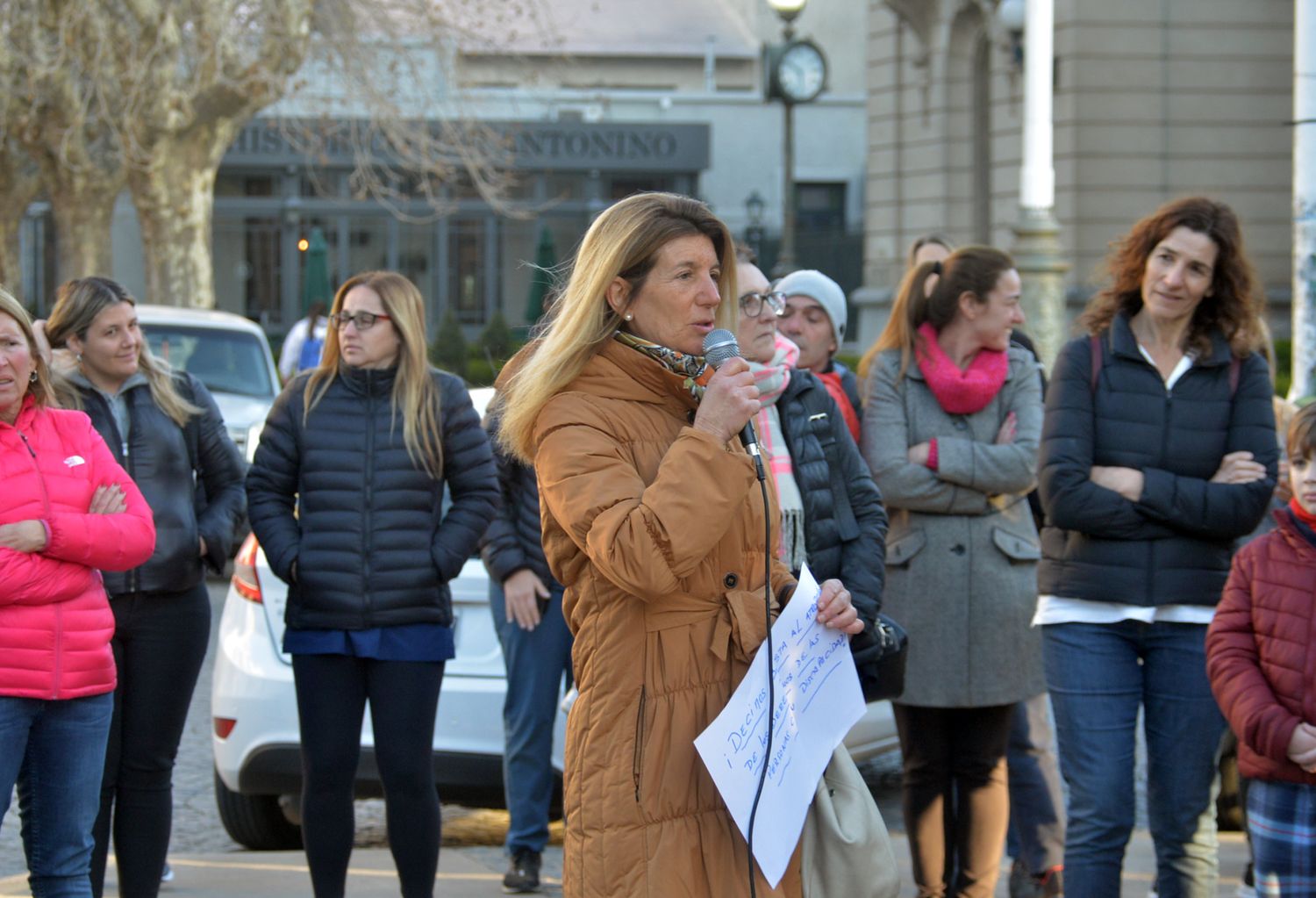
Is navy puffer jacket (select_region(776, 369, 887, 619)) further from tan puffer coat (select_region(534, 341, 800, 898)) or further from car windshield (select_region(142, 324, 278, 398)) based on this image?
car windshield (select_region(142, 324, 278, 398))

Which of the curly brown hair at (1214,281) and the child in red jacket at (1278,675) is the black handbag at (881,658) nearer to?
the child in red jacket at (1278,675)

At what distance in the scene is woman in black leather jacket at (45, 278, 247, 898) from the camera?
5.04 metres

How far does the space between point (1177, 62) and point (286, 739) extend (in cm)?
1941

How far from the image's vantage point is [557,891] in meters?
5.88

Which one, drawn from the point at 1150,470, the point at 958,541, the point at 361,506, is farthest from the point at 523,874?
the point at 1150,470

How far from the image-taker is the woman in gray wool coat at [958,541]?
5.35 m

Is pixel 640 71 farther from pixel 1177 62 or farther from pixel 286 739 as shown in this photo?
pixel 286 739

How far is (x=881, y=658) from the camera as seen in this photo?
4.29 metres

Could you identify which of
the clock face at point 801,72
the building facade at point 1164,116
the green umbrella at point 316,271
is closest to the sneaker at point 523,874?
the clock face at point 801,72

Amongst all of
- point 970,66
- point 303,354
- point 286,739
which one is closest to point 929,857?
point 286,739

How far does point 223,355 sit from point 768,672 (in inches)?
483

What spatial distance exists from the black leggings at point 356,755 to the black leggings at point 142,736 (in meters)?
0.37

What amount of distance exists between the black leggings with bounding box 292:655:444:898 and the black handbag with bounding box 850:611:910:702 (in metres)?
1.39

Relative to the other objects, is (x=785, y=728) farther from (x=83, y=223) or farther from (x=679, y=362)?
(x=83, y=223)
